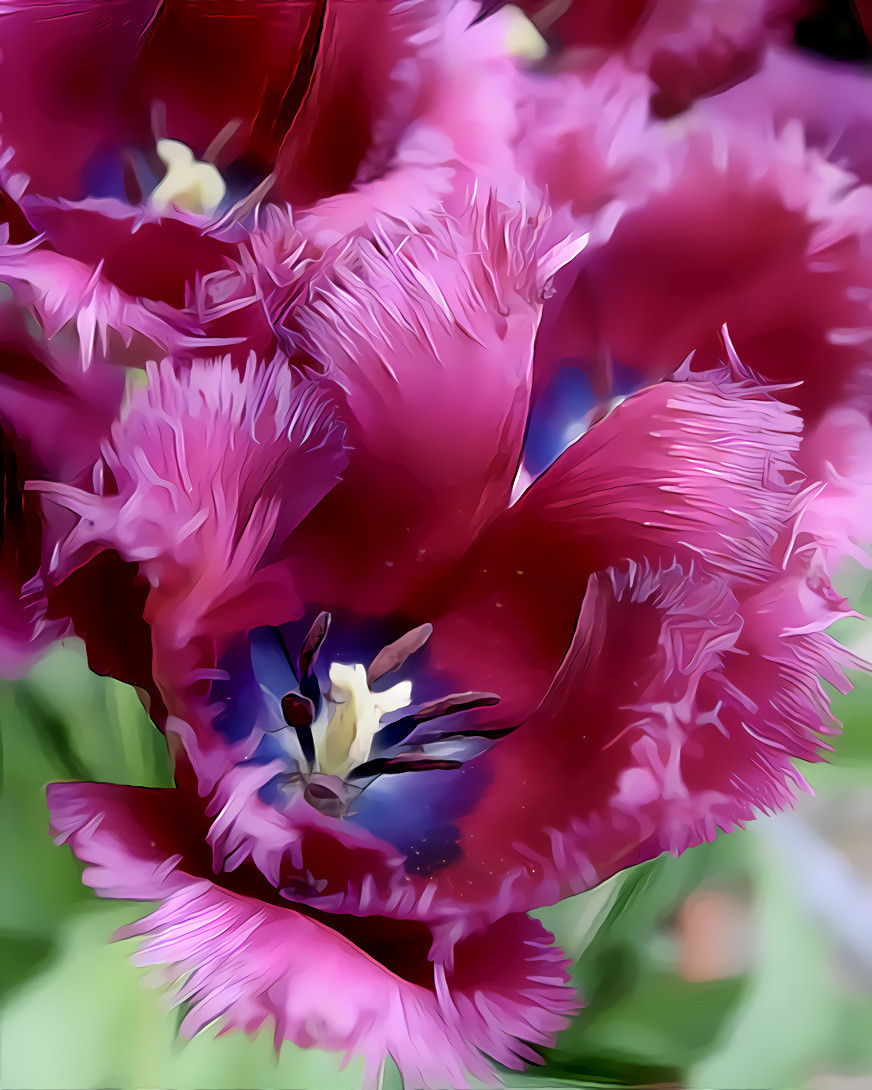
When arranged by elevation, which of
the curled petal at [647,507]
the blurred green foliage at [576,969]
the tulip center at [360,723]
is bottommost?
the blurred green foliage at [576,969]

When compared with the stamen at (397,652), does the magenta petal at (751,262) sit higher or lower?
higher

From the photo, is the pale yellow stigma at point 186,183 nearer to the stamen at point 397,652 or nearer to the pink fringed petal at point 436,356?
the pink fringed petal at point 436,356

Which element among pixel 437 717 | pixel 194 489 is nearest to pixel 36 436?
pixel 194 489

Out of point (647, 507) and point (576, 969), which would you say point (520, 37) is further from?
point (576, 969)

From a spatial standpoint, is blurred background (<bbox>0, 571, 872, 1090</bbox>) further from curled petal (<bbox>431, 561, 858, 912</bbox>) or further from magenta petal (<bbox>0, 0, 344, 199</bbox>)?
magenta petal (<bbox>0, 0, 344, 199</bbox>)

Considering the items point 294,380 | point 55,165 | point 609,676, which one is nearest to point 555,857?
point 609,676

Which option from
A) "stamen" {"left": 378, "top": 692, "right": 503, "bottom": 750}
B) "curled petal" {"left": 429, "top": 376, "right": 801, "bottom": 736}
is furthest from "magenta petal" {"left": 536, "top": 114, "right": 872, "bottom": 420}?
"stamen" {"left": 378, "top": 692, "right": 503, "bottom": 750}

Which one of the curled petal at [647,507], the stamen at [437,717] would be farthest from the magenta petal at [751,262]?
the stamen at [437,717]
